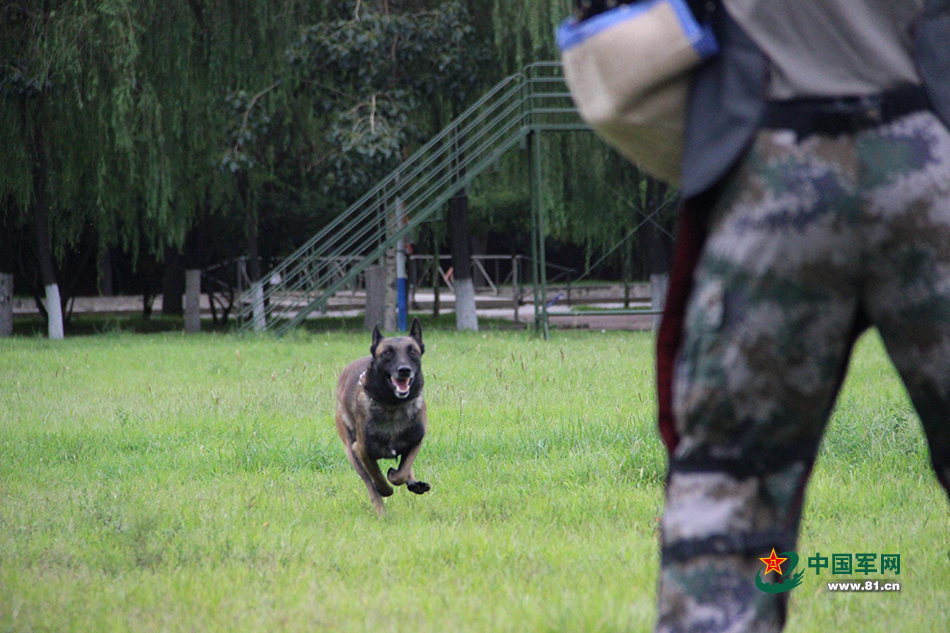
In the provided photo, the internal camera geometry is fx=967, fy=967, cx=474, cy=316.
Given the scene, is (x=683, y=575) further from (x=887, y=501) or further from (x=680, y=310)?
(x=887, y=501)

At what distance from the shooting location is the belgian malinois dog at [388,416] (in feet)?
18.0

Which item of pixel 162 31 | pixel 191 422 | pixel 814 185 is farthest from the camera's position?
pixel 162 31

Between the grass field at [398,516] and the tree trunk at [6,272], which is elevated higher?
the tree trunk at [6,272]

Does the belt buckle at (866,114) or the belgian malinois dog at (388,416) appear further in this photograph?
the belgian malinois dog at (388,416)

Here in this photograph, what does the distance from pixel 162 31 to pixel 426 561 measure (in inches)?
676

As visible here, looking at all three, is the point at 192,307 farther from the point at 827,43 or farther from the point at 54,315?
the point at 827,43

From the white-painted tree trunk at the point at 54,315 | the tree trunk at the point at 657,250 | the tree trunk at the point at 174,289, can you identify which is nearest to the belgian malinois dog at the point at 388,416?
the white-painted tree trunk at the point at 54,315

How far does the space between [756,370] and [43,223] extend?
771 inches

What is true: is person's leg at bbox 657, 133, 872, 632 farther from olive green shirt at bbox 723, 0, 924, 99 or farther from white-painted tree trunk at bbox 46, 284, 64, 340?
white-painted tree trunk at bbox 46, 284, 64, 340

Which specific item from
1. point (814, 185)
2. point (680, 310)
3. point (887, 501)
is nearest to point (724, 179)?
point (814, 185)

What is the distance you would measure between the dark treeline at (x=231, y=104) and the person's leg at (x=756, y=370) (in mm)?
15469

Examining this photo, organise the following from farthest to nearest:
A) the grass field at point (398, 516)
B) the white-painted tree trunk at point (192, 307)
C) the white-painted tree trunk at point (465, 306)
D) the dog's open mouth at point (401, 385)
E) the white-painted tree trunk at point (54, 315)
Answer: the white-painted tree trunk at point (192, 307) → the white-painted tree trunk at point (465, 306) → the white-painted tree trunk at point (54, 315) → the dog's open mouth at point (401, 385) → the grass field at point (398, 516)

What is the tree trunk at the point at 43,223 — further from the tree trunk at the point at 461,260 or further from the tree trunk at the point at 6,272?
the tree trunk at the point at 461,260

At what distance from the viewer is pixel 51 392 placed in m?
10.0
